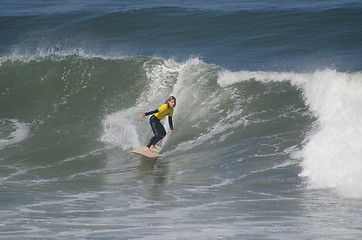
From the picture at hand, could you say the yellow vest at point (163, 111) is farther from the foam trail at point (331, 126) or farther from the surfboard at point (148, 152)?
the foam trail at point (331, 126)

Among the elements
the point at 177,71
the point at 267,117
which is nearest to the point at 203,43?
the point at 177,71

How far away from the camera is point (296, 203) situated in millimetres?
7031

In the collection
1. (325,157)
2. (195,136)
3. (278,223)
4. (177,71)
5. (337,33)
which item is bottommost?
(278,223)

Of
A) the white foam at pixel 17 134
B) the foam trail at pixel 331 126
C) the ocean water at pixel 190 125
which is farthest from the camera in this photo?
the white foam at pixel 17 134

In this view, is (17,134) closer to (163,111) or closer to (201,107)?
(163,111)

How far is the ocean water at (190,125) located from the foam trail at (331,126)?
0.11 feet

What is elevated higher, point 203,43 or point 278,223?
point 203,43

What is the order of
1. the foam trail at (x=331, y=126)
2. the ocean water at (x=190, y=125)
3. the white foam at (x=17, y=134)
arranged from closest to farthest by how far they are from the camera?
the ocean water at (x=190, y=125), the foam trail at (x=331, y=126), the white foam at (x=17, y=134)

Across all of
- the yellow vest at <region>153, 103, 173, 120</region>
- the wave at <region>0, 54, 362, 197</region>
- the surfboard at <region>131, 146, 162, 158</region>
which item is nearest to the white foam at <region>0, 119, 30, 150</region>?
the wave at <region>0, 54, 362, 197</region>

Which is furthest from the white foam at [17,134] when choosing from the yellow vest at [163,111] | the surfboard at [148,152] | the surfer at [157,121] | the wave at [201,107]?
the yellow vest at [163,111]

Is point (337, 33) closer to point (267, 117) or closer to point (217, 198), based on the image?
point (267, 117)

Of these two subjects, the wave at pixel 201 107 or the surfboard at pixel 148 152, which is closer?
the wave at pixel 201 107

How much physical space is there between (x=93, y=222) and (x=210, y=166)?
4201 millimetres

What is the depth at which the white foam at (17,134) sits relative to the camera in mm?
12789
